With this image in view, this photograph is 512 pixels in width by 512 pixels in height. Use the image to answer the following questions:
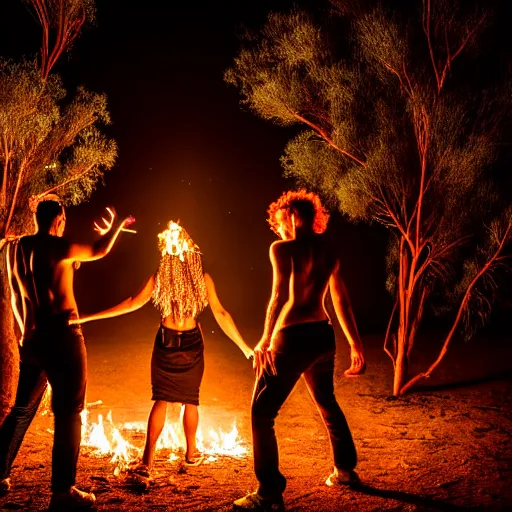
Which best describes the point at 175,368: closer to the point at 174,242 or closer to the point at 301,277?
the point at 174,242

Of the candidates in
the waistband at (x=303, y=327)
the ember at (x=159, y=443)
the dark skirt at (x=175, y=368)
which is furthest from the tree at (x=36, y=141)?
the waistband at (x=303, y=327)

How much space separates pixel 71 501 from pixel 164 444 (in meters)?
1.39

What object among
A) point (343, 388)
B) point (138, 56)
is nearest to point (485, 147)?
point (343, 388)

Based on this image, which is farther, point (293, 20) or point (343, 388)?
point (343, 388)

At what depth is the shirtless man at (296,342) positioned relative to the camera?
13.1 feet

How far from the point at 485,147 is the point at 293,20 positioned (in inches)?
110

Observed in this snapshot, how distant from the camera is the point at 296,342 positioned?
4020 mm

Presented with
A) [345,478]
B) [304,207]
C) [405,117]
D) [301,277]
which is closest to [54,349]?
[301,277]

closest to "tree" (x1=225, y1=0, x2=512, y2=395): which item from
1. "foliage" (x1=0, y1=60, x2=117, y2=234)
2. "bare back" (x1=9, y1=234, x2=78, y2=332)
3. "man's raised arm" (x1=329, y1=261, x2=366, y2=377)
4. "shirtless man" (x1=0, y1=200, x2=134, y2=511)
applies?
"foliage" (x1=0, y1=60, x2=117, y2=234)

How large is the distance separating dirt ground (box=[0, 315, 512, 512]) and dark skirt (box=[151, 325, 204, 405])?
655 millimetres

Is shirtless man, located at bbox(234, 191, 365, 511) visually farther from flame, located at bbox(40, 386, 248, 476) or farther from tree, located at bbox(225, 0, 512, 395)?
tree, located at bbox(225, 0, 512, 395)

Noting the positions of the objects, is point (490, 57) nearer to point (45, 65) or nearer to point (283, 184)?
point (45, 65)

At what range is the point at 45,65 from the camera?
21.7ft

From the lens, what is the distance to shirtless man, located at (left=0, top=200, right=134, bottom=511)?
401cm
